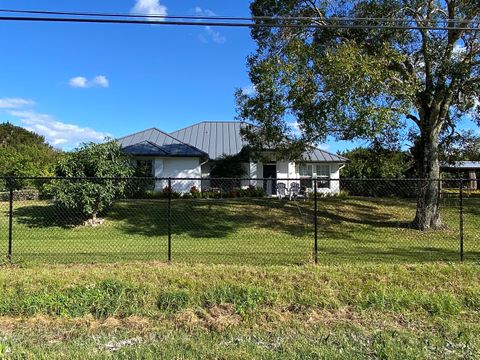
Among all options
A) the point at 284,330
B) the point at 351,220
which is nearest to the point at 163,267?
the point at 284,330

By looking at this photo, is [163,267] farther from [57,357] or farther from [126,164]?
[126,164]

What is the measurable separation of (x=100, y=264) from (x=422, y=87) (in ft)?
38.8

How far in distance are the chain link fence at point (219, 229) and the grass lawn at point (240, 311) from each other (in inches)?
65.8

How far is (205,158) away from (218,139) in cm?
462

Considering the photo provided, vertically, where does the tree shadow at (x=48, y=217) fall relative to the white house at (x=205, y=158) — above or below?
Answer: below

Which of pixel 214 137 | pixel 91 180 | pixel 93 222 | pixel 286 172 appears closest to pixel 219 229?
pixel 93 222

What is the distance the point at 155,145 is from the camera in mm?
27500

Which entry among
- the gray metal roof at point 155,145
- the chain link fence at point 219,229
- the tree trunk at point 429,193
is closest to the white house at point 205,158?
the gray metal roof at point 155,145

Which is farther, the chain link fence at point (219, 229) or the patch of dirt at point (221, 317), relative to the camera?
the chain link fence at point (219, 229)

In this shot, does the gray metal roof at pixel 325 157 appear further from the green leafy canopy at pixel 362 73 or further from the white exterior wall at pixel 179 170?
the green leafy canopy at pixel 362 73

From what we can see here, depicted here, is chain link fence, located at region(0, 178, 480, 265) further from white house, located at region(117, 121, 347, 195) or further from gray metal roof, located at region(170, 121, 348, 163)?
gray metal roof, located at region(170, 121, 348, 163)

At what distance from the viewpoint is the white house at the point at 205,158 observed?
2717cm

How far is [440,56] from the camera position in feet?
47.5

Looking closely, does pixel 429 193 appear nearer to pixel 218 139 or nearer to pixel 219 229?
pixel 219 229
